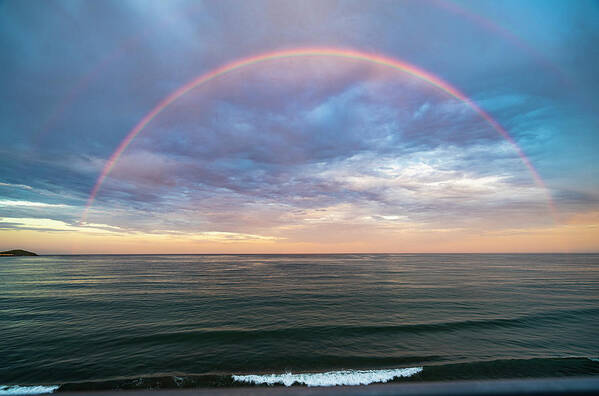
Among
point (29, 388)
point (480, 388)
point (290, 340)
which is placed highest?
point (480, 388)

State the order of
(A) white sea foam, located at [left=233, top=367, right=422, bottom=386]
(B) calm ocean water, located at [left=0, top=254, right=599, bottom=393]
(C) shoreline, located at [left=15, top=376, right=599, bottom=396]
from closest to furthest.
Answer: (C) shoreline, located at [left=15, top=376, right=599, bottom=396] → (A) white sea foam, located at [left=233, top=367, right=422, bottom=386] → (B) calm ocean water, located at [left=0, top=254, right=599, bottom=393]

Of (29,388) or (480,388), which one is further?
(29,388)

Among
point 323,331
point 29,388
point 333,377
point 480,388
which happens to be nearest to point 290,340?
point 323,331

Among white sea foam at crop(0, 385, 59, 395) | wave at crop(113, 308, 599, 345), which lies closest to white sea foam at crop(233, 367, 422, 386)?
wave at crop(113, 308, 599, 345)

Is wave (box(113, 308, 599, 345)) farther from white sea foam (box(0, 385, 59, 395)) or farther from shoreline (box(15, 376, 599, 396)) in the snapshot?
shoreline (box(15, 376, 599, 396))

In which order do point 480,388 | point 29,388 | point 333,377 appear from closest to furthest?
point 480,388 < point 29,388 < point 333,377

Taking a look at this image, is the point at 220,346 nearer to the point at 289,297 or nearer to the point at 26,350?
the point at 26,350

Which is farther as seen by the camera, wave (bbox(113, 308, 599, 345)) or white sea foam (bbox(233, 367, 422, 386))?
wave (bbox(113, 308, 599, 345))

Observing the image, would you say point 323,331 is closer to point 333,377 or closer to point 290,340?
point 290,340

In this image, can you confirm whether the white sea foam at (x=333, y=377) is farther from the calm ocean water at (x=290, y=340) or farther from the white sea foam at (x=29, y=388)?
the white sea foam at (x=29, y=388)
